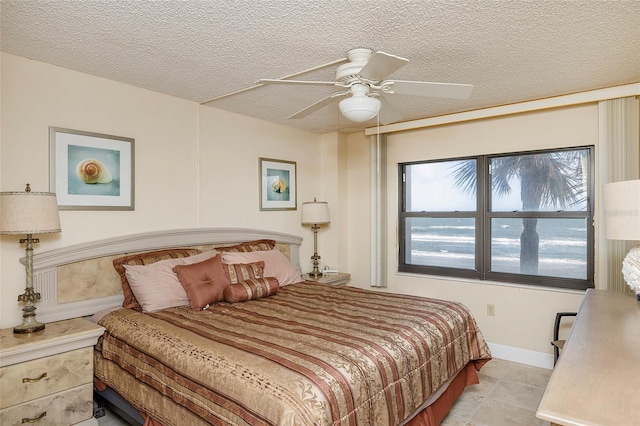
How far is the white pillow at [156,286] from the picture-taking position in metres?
2.58

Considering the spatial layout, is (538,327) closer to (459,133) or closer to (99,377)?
(459,133)

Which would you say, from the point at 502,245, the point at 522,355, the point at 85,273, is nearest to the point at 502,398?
the point at 522,355

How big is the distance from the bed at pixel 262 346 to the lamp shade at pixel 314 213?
93cm

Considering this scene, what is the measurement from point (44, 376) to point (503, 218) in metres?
3.87

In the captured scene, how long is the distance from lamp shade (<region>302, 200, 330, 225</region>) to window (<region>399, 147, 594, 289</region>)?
3.04 feet

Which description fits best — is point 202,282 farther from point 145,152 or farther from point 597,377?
point 597,377

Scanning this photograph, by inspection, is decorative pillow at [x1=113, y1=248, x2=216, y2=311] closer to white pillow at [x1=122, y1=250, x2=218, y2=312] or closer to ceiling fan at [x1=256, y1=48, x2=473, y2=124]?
white pillow at [x1=122, y1=250, x2=218, y2=312]

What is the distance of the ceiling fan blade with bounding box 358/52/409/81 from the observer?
1721 mm

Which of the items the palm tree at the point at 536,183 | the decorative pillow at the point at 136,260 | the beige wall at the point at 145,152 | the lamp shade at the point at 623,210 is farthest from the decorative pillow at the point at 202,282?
the palm tree at the point at 536,183

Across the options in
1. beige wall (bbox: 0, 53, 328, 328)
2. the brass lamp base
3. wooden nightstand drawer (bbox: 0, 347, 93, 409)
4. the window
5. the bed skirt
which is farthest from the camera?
the window

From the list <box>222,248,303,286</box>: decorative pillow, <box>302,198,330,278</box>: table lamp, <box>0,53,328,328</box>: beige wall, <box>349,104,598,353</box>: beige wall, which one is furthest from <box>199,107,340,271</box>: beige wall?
<box>222,248,303,286</box>: decorative pillow

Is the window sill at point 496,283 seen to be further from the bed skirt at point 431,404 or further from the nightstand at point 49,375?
the nightstand at point 49,375

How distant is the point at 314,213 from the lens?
423 cm

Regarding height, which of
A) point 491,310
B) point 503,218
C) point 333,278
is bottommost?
point 491,310
